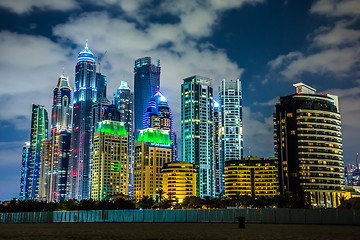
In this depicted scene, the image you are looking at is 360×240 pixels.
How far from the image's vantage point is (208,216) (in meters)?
76.1

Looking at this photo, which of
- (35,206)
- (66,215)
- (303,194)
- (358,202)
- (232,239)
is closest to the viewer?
(232,239)

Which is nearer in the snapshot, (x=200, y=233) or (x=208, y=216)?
(x=200, y=233)

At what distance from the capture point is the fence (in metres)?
63.8

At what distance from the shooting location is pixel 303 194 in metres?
187

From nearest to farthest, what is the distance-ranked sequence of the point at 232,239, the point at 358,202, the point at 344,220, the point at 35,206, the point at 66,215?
the point at 232,239, the point at 344,220, the point at 358,202, the point at 66,215, the point at 35,206

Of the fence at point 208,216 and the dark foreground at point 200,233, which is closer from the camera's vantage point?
the dark foreground at point 200,233

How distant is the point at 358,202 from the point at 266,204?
106 m

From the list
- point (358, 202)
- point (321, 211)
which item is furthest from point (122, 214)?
point (358, 202)

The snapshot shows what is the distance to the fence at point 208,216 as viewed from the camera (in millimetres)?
63812

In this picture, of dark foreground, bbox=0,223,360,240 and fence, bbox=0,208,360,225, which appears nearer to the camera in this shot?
dark foreground, bbox=0,223,360,240

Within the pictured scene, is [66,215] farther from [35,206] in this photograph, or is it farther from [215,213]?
[35,206]

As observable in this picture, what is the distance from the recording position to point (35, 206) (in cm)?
17438

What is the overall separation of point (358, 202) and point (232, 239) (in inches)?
2424

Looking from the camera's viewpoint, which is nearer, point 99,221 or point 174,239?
point 174,239
